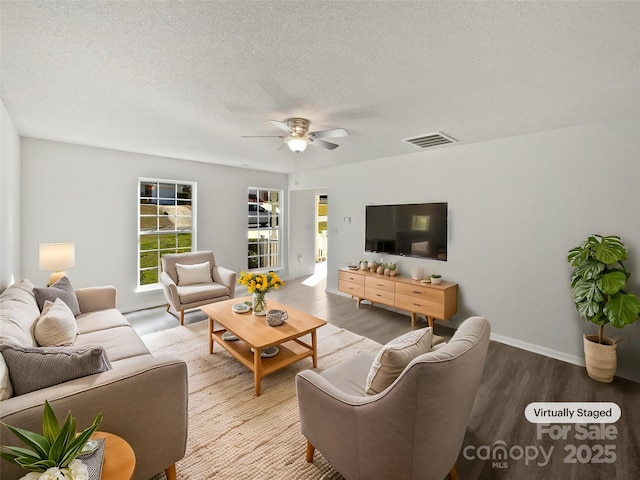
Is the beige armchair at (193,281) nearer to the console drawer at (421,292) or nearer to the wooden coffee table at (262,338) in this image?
the wooden coffee table at (262,338)

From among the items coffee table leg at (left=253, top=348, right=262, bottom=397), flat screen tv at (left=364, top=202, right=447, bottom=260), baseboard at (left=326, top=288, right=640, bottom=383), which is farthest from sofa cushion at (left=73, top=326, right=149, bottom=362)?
baseboard at (left=326, top=288, right=640, bottom=383)

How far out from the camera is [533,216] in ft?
10.9

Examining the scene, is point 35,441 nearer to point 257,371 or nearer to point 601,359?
point 257,371

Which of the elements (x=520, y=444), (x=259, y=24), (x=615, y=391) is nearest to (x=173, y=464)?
(x=520, y=444)

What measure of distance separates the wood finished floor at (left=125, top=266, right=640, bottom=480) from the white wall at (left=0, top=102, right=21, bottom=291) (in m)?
1.51

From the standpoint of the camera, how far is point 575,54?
176 centimetres

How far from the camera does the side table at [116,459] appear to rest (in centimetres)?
114

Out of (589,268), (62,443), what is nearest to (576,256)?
(589,268)

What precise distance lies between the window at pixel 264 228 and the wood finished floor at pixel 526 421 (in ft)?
8.63

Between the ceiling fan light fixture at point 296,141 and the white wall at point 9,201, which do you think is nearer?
the white wall at point 9,201

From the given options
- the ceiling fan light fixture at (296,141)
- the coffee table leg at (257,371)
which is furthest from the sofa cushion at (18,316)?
the ceiling fan light fixture at (296,141)

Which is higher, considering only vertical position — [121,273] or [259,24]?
[259,24]

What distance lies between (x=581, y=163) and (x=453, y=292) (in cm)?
198

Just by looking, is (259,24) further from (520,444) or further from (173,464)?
(520,444)
